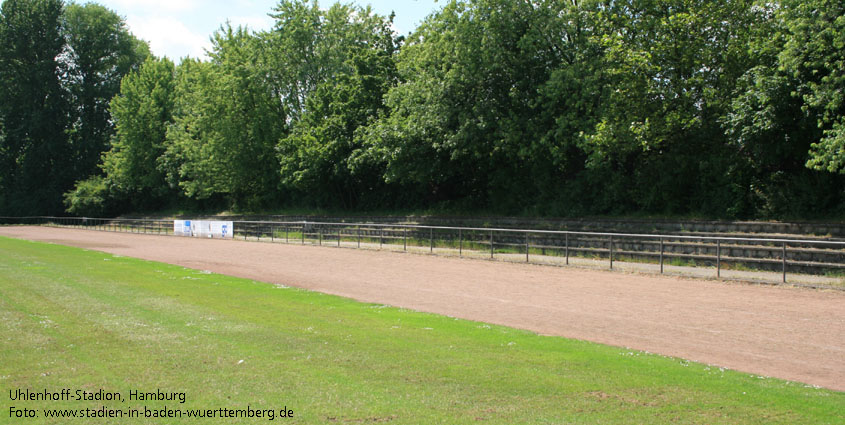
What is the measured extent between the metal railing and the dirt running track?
1.62 meters

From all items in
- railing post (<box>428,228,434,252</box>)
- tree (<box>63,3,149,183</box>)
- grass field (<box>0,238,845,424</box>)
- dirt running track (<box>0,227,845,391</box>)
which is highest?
tree (<box>63,3,149,183</box>)

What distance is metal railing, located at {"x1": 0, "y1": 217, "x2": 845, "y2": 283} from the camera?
17.4 meters

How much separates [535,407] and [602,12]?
874 inches

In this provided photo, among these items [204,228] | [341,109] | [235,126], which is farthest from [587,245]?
[235,126]

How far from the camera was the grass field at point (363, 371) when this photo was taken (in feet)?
18.1

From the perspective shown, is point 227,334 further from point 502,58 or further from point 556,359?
point 502,58

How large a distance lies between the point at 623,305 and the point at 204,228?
37440mm

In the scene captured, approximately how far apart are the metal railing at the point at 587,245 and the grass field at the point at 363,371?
35.0 feet

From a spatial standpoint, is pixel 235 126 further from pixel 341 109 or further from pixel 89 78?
pixel 89 78

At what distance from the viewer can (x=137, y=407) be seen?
5.46 metres

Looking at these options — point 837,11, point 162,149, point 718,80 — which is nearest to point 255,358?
point 837,11

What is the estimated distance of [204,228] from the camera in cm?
4497

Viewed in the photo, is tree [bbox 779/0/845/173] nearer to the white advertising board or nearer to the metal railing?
the metal railing

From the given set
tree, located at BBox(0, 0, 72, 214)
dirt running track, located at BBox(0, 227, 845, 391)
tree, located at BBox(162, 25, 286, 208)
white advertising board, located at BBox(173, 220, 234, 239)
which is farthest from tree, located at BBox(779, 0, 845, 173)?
tree, located at BBox(0, 0, 72, 214)
